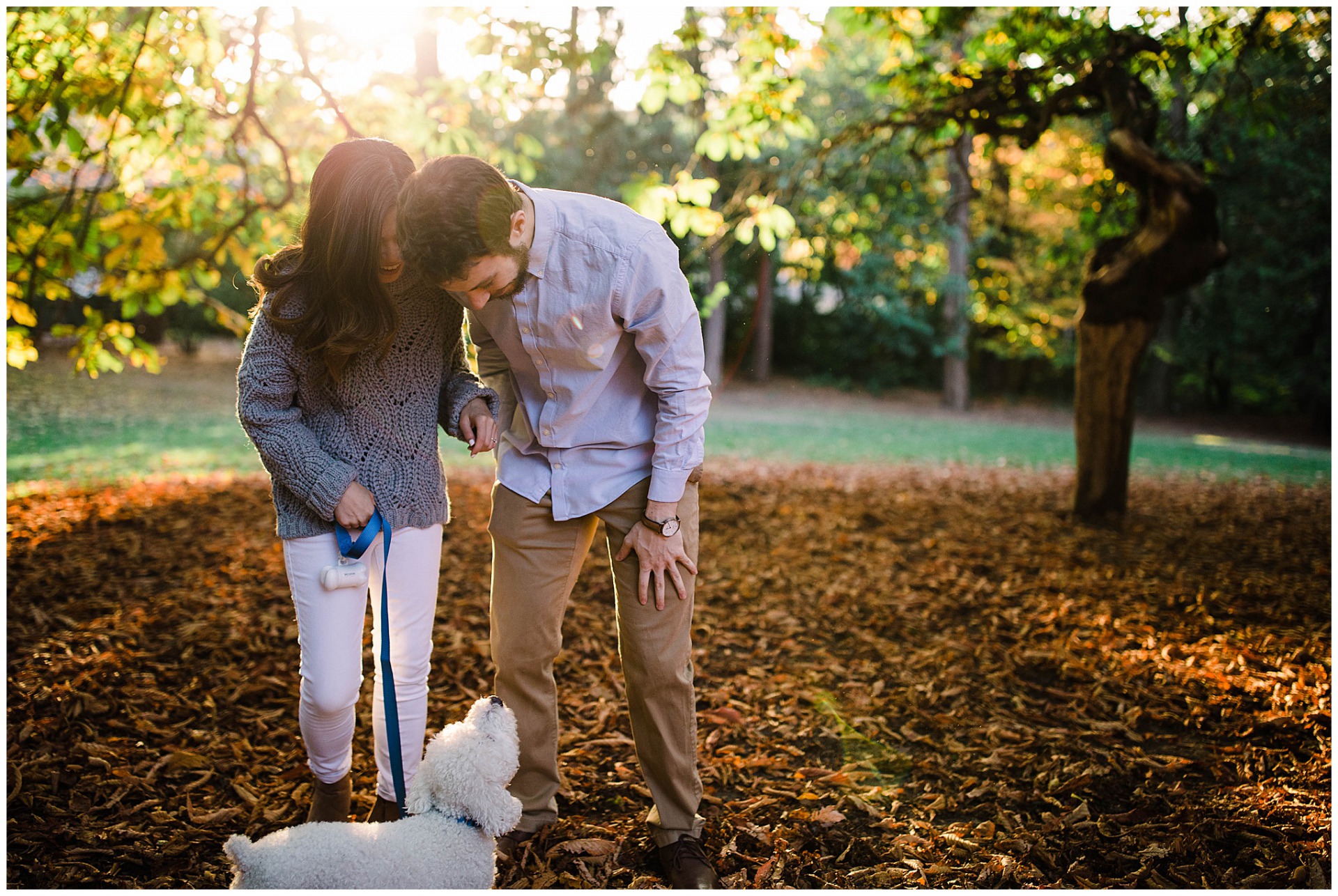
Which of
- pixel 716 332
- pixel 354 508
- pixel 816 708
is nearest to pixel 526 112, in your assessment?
pixel 816 708

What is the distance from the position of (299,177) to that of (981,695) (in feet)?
24.2

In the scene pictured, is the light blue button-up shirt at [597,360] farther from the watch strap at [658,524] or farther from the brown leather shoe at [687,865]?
the brown leather shoe at [687,865]

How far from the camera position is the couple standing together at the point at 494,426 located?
207 centimetres

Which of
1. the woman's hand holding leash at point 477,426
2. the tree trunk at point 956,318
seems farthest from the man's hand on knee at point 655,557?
the tree trunk at point 956,318

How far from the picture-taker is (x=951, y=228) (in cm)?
2023

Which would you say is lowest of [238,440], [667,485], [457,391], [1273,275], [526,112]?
[238,440]

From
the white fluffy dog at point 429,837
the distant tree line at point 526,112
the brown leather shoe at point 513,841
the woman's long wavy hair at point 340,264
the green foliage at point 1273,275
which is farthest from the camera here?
the green foliage at point 1273,275

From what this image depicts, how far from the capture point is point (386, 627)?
2264 millimetres

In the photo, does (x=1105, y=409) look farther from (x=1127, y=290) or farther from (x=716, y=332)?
(x=716, y=332)

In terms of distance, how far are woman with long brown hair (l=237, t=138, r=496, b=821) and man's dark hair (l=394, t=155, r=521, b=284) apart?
17 cm

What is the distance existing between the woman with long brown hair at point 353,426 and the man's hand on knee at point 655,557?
496mm

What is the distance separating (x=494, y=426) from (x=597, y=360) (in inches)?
15.1

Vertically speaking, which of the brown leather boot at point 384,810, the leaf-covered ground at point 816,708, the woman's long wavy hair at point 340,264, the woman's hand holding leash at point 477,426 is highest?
the woman's long wavy hair at point 340,264

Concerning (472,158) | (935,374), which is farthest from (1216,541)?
(935,374)
